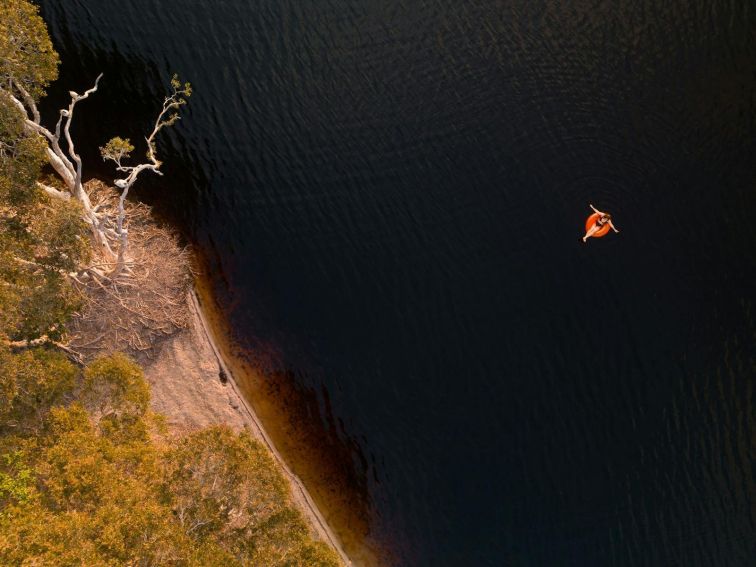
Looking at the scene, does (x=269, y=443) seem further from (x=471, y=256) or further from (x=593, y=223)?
(x=593, y=223)

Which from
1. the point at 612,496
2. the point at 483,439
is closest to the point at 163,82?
the point at 483,439

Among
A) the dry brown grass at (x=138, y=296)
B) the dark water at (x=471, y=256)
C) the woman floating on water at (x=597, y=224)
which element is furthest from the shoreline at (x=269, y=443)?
the woman floating on water at (x=597, y=224)

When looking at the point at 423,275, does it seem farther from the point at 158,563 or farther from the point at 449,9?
the point at 158,563

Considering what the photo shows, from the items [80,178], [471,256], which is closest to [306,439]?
[471,256]

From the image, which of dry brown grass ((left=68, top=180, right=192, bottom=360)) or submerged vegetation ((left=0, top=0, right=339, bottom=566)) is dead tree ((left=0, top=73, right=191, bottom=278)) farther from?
dry brown grass ((left=68, top=180, right=192, bottom=360))

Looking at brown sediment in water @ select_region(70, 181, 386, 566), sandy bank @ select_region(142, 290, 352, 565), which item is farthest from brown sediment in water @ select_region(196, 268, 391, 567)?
sandy bank @ select_region(142, 290, 352, 565)

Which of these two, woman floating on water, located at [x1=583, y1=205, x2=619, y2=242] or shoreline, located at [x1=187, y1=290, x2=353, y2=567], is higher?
woman floating on water, located at [x1=583, y1=205, x2=619, y2=242]
